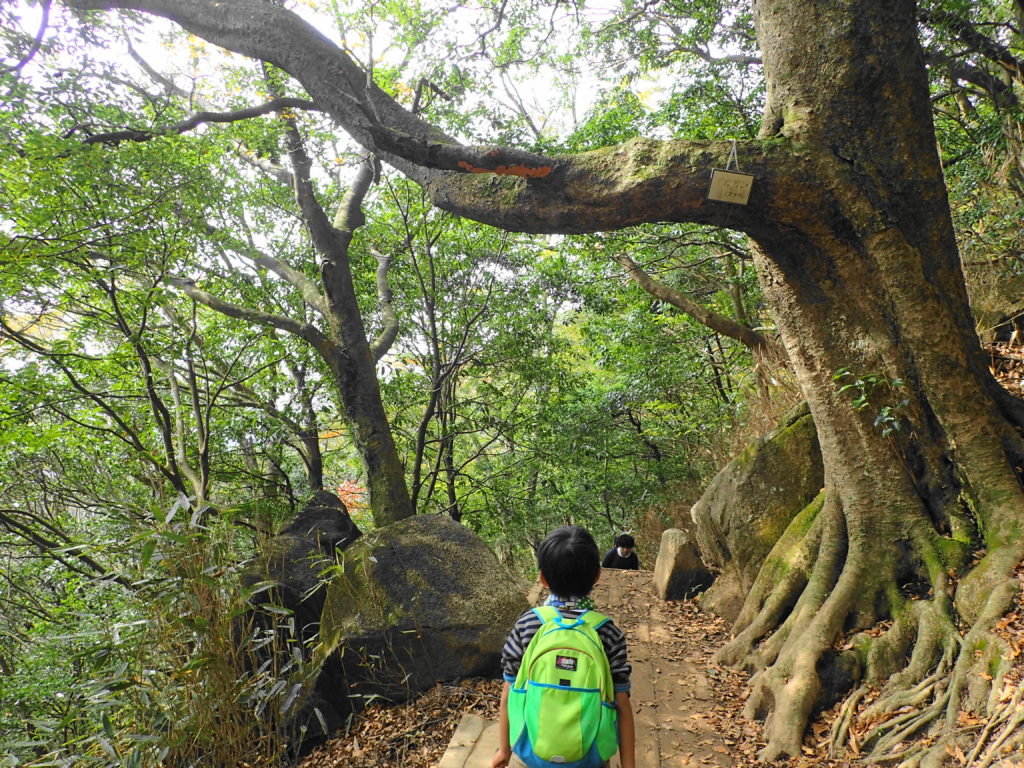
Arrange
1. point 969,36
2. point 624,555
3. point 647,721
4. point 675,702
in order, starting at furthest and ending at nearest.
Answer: point 624,555
point 969,36
point 675,702
point 647,721

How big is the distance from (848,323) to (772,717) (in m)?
2.32

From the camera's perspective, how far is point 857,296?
364 centimetres

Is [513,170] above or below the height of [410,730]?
above

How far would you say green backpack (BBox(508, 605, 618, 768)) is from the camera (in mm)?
1764

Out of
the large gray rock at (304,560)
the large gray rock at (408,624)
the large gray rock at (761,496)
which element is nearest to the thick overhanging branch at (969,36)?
the large gray rock at (761,496)

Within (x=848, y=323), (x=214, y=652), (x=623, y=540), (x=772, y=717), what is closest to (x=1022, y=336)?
(x=848, y=323)

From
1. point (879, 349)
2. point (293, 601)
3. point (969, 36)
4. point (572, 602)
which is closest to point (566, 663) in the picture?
point (572, 602)

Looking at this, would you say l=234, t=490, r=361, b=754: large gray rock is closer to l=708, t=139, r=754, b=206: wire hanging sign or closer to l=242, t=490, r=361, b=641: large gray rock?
l=242, t=490, r=361, b=641: large gray rock

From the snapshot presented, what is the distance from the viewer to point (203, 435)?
581cm

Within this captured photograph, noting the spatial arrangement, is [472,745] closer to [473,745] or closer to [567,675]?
[473,745]

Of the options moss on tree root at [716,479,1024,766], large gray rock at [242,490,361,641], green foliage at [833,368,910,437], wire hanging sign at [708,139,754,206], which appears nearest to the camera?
moss on tree root at [716,479,1024,766]

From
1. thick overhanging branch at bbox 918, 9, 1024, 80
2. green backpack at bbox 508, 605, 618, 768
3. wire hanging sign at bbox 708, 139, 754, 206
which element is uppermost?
thick overhanging branch at bbox 918, 9, 1024, 80

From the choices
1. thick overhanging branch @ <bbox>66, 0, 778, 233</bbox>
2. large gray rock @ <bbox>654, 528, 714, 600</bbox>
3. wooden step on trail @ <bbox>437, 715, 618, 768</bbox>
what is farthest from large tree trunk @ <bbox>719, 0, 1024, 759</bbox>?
large gray rock @ <bbox>654, 528, 714, 600</bbox>

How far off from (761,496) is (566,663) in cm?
387
